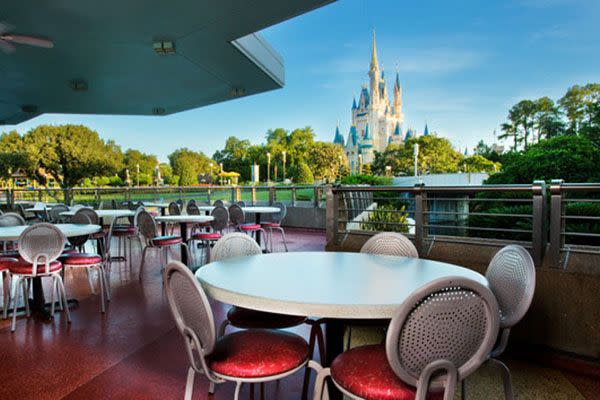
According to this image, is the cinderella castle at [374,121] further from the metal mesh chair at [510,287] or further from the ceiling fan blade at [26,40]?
the metal mesh chair at [510,287]

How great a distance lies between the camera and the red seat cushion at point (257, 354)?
1.36 meters

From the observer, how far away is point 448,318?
43.3 inches

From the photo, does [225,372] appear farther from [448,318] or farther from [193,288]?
[448,318]

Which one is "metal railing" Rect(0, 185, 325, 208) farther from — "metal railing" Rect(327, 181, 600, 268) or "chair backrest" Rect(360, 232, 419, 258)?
"chair backrest" Rect(360, 232, 419, 258)

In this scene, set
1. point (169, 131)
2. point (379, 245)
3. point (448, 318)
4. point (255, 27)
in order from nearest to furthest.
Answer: point (448, 318) → point (379, 245) → point (255, 27) → point (169, 131)

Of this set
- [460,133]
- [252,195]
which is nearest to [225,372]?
[252,195]

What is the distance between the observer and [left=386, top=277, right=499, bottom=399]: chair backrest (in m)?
1.08

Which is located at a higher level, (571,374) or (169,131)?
(169,131)

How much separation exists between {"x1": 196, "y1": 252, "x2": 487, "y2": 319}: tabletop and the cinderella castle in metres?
73.1

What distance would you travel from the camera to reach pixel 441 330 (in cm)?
110

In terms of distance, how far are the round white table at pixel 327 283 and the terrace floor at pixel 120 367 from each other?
812mm

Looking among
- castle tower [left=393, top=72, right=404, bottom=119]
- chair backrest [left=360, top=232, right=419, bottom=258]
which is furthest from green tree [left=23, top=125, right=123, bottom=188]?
castle tower [left=393, top=72, right=404, bottom=119]

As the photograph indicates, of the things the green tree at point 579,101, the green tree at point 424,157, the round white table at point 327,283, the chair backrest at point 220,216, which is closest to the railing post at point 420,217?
the round white table at point 327,283

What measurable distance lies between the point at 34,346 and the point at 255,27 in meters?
4.73
